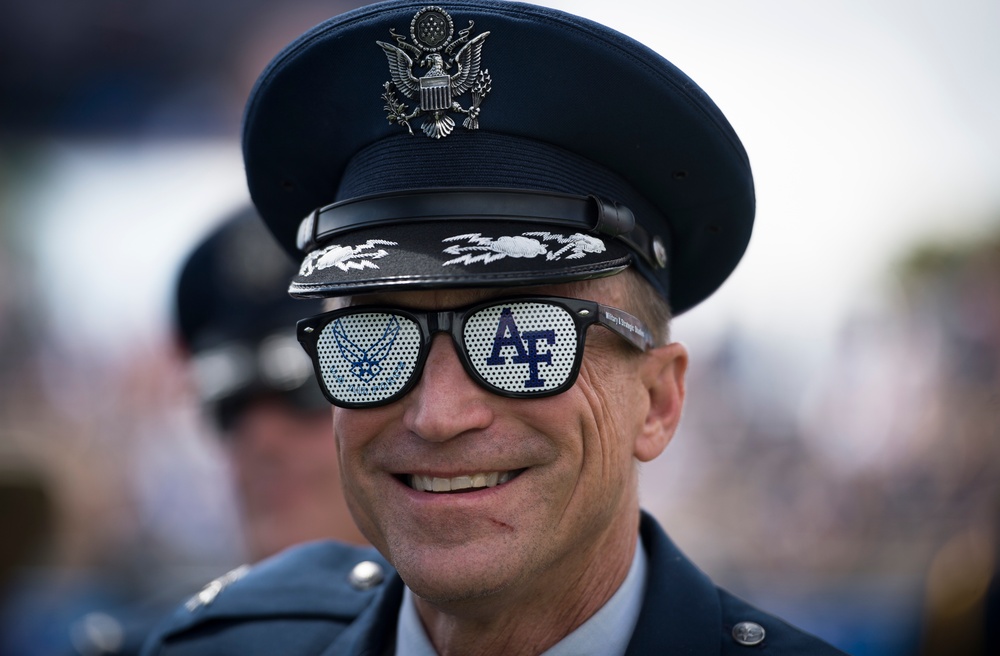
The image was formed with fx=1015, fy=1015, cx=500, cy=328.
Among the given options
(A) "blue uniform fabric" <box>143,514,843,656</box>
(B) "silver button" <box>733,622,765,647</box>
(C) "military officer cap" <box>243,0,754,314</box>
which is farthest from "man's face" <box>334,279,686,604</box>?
(B) "silver button" <box>733,622,765,647</box>

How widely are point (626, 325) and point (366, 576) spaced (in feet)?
4.07

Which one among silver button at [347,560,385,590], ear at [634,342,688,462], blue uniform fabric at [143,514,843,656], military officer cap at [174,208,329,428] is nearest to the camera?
blue uniform fabric at [143,514,843,656]

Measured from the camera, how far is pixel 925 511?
7.92m

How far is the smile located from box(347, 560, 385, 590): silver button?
833 mm

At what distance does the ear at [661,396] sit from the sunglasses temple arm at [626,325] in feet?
0.30

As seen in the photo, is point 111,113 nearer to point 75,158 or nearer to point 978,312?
point 75,158

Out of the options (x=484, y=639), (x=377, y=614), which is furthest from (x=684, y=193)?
(x=377, y=614)

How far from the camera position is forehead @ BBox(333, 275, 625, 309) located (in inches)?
86.6

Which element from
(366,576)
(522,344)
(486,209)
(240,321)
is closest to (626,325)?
(522,344)

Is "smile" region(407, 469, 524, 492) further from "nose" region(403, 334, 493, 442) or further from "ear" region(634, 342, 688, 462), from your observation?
"ear" region(634, 342, 688, 462)

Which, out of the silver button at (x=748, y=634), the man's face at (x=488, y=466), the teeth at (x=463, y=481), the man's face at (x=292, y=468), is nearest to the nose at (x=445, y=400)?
the man's face at (x=488, y=466)

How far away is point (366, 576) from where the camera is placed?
3.04 m

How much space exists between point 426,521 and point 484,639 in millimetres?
410

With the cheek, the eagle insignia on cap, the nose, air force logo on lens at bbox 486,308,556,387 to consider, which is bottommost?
the cheek
